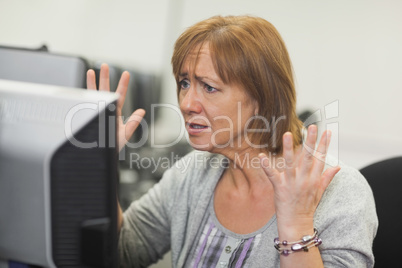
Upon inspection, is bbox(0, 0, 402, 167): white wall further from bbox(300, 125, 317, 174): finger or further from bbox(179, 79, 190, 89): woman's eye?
bbox(300, 125, 317, 174): finger

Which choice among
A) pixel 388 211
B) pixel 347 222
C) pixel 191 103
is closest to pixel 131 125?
pixel 191 103

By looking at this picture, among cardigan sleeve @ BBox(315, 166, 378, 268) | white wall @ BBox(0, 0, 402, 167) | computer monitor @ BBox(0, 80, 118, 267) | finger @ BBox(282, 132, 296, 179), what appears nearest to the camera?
computer monitor @ BBox(0, 80, 118, 267)

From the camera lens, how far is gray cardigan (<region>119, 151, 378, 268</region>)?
39.4 inches

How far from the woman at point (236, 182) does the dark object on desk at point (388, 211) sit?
0.18 meters

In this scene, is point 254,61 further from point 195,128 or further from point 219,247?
point 219,247

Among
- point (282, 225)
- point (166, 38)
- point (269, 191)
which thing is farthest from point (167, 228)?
point (166, 38)

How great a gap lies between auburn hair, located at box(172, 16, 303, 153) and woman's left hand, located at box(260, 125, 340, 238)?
0.28m

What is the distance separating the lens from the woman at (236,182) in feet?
3.31

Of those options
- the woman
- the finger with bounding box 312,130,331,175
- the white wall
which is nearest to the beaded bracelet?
the woman

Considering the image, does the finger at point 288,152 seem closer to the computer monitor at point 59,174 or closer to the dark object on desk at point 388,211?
the computer monitor at point 59,174

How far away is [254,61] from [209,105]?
0.49 ft

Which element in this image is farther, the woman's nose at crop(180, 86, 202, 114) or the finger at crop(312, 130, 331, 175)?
the woman's nose at crop(180, 86, 202, 114)

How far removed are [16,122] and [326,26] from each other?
9.54 ft

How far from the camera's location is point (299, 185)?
35.3 inches
